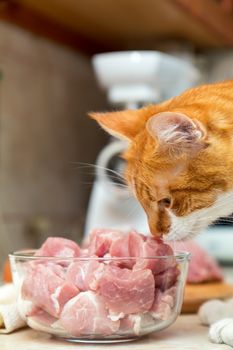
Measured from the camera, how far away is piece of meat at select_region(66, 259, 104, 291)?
102cm

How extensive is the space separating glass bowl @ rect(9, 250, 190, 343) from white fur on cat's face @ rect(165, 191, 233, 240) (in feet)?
0.26

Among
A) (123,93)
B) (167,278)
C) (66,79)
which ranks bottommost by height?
(167,278)

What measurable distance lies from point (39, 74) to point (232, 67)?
0.84 m

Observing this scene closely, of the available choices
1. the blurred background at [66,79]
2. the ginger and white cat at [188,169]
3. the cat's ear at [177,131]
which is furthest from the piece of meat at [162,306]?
the blurred background at [66,79]

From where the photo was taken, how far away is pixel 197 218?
1140 mm

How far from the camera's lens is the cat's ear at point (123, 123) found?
1.25 metres

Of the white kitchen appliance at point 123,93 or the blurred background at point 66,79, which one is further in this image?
the blurred background at point 66,79

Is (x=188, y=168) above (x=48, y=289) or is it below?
above

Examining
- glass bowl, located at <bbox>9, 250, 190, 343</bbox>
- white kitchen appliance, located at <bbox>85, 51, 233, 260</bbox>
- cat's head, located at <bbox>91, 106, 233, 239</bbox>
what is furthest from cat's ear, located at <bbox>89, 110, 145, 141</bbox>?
white kitchen appliance, located at <bbox>85, 51, 233, 260</bbox>

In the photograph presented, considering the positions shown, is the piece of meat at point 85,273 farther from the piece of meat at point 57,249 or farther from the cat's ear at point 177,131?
the cat's ear at point 177,131

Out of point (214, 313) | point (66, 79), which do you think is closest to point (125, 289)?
point (214, 313)

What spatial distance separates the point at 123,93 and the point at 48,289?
1.30 meters

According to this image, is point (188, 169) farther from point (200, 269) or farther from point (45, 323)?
point (200, 269)

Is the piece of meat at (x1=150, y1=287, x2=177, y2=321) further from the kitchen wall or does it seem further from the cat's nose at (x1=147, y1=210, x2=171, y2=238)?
the kitchen wall
